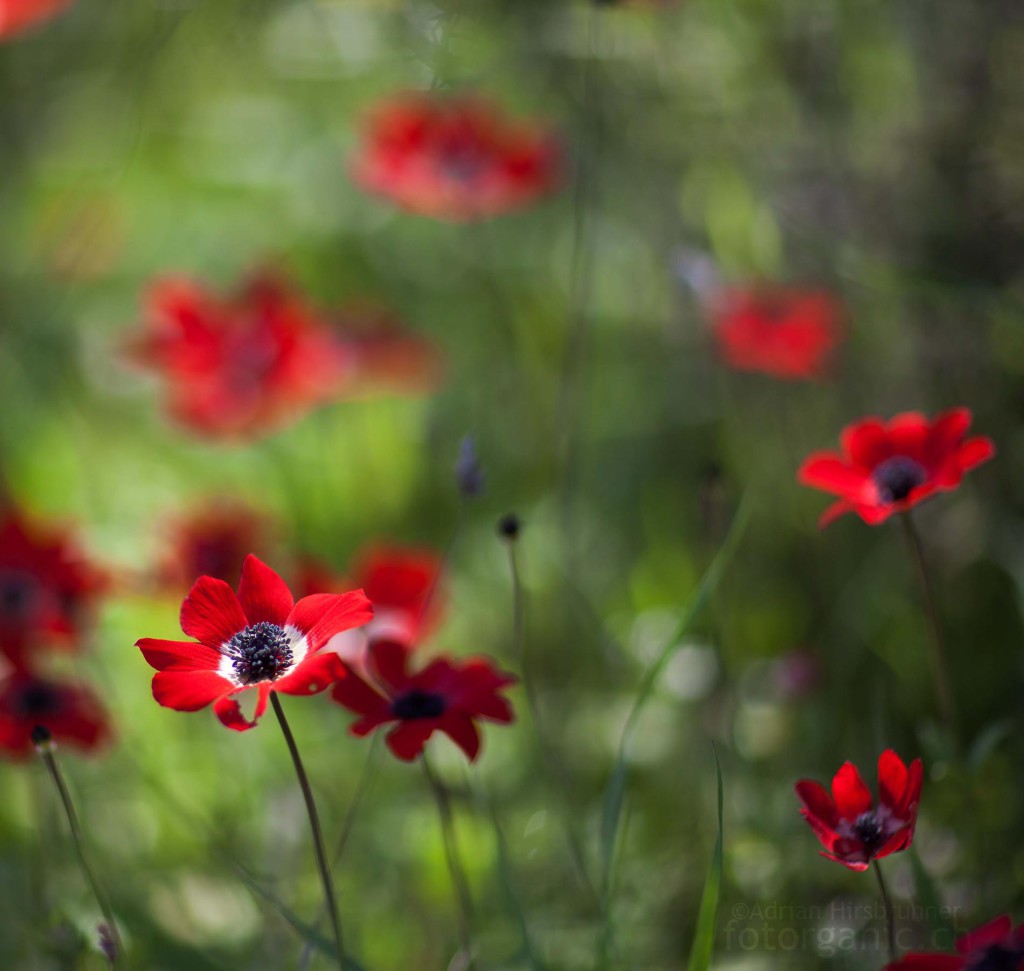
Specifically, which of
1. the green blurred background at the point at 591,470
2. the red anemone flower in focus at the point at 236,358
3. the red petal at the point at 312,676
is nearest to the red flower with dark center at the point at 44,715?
the green blurred background at the point at 591,470

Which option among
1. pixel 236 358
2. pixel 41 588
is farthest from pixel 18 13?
pixel 41 588

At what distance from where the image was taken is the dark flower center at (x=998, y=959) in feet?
1.60

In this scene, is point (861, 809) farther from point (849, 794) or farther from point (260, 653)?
point (260, 653)

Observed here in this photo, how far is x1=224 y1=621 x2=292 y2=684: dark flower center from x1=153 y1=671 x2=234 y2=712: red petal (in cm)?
3

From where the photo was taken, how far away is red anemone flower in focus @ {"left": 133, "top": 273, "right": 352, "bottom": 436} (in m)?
1.24

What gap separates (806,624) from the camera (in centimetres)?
125

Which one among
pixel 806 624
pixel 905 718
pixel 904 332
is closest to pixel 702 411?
pixel 904 332

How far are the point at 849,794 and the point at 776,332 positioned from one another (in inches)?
28.9

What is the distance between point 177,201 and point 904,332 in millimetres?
1488

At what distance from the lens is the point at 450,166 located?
1414mm

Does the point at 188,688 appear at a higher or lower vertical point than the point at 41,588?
higher

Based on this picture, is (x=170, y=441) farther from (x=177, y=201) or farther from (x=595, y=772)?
(x=595, y=772)

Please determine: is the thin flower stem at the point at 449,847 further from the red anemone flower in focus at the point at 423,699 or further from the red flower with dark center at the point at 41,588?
the red flower with dark center at the point at 41,588

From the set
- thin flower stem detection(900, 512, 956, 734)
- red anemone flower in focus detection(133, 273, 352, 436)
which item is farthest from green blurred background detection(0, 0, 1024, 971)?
red anemone flower in focus detection(133, 273, 352, 436)
